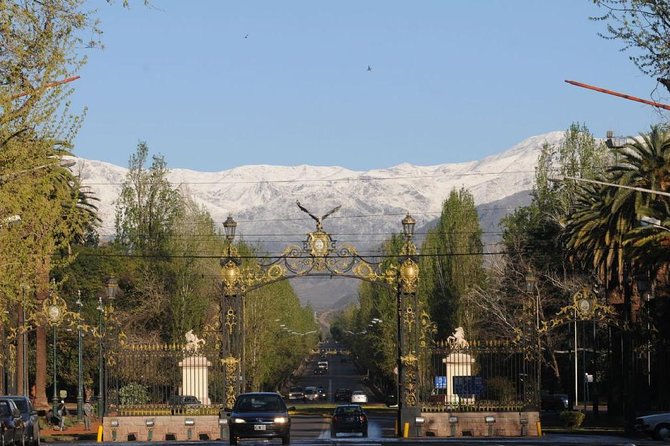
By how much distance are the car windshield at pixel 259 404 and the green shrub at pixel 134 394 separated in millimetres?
20339

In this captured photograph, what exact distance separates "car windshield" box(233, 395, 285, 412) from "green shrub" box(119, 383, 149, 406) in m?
20.3

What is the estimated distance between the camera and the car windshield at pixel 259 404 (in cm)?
4303

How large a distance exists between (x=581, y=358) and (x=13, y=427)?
62.2 m

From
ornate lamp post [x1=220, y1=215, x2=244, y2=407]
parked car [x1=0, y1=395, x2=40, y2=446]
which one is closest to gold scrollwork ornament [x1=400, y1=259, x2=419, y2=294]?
ornate lamp post [x1=220, y1=215, x2=244, y2=407]

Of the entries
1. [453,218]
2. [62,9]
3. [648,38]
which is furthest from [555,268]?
[62,9]

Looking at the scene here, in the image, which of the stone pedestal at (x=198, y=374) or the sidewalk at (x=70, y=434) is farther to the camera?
the sidewalk at (x=70, y=434)

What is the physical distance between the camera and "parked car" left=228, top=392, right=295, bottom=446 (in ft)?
137

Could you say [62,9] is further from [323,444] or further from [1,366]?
[1,366]

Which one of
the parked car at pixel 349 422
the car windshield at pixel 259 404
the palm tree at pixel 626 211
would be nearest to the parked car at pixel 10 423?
the car windshield at pixel 259 404

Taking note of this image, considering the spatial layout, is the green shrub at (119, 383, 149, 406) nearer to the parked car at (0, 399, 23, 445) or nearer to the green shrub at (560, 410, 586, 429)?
the green shrub at (560, 410, 586, 429)

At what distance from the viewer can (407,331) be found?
51594 mm

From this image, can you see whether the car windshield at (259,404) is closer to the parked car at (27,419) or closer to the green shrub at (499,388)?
the parked car at (27,419)

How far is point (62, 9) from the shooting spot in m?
29.2

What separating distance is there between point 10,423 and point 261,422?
8238 mm
